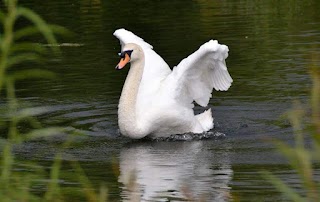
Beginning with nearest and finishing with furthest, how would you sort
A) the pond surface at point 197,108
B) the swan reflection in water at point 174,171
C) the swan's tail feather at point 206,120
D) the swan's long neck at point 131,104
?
the swan reflection in water at point 174,171, the pond surface at point 197,108, the swan's long neck at point 131,104, the swan's tail feather at point 206,120

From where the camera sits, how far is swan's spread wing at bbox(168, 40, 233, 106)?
10.7 m

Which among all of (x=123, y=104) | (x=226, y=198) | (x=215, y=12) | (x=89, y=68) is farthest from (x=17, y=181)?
(x=215, y=12)

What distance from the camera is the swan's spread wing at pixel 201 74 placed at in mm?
10695

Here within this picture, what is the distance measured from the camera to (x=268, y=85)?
1314cm

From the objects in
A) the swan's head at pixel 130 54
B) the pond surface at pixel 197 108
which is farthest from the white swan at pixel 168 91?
the pond surface at pixel 197 108

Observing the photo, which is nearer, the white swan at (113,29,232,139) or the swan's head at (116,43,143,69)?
the white swan at (113,29,232,139)

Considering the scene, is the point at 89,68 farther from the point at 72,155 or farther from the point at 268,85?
the point at 72,155

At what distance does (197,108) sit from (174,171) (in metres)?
3.75

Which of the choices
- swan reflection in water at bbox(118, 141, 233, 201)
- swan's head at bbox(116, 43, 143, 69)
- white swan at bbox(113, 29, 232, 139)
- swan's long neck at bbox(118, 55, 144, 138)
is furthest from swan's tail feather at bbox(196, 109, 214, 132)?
swan's head at bbox(116, 43, 143, 69)

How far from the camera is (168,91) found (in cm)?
1075

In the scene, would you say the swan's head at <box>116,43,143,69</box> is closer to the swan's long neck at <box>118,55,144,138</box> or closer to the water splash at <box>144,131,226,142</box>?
the swan's long neck at <box>118,55,144,138</box>

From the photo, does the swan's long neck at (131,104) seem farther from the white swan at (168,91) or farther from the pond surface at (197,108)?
the pond surface at (197,108)

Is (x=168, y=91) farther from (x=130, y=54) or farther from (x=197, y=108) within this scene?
(x=197, y=108)

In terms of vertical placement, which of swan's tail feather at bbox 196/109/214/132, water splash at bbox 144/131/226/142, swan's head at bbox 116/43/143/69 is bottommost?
water splash at bbox 144/131/226/142
